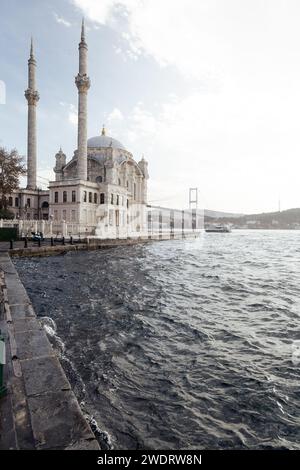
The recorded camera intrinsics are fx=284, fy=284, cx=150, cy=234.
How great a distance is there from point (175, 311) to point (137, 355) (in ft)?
10.7

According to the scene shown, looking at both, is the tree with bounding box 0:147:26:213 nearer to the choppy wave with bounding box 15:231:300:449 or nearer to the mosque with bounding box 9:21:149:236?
the mosque with bounding box 9:21:149:236

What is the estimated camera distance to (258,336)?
276 inches

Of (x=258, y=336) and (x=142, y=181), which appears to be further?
(x=142, y=181)

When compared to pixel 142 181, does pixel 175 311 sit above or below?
below

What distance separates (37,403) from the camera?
3.28m

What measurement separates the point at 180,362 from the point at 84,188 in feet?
127

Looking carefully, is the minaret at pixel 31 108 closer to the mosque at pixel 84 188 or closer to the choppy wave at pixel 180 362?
the mosque at pixel 84 188

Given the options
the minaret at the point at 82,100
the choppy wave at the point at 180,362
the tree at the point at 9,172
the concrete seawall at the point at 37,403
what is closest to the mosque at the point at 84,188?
the minaret at the point at 82,100

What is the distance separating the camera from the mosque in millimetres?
41062

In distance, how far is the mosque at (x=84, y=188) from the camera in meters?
41.1

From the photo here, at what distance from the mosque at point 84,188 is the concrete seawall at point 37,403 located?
29754 millimetres

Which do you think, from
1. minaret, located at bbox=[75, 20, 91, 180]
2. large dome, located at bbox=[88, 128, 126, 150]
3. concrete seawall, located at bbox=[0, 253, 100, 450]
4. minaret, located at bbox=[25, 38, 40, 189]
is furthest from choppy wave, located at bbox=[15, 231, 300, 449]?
large dome, located at bbox=[88, 128, 126, 150]
